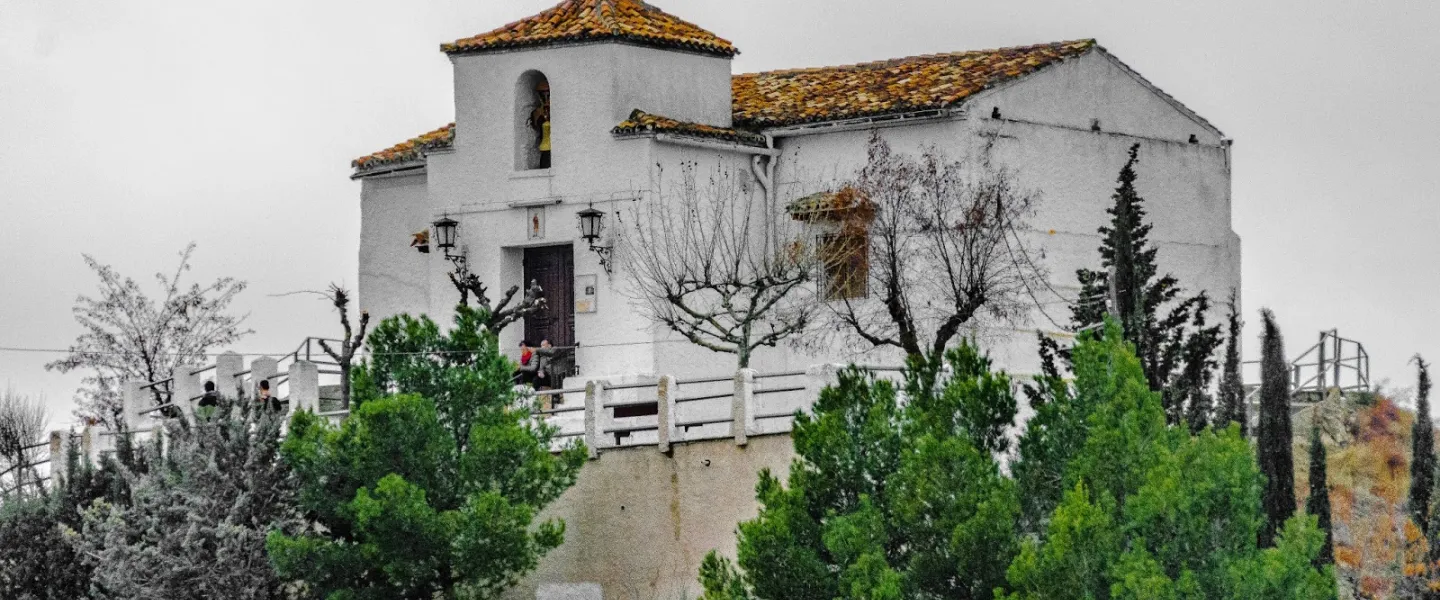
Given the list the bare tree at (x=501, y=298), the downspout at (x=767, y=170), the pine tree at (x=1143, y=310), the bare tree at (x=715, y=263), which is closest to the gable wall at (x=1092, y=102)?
the pine tree at (x=1143, y=310)

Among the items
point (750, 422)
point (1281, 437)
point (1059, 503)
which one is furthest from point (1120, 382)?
point (1281, 437)

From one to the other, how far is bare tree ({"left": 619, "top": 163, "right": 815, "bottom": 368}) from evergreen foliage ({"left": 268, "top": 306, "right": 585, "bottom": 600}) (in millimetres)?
5063

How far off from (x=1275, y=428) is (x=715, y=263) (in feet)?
24.3

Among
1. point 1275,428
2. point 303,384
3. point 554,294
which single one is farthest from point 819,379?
point 1275,428

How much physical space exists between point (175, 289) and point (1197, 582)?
2539cm

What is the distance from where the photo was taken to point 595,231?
38938mm

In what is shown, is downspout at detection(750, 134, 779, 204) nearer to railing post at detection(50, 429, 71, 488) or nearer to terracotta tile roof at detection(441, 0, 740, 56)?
terracotta tile roof at detection(441, 0, 740, 56)

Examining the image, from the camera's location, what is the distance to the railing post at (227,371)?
37.1 m

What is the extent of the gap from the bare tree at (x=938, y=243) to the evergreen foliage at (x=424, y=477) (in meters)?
6.51

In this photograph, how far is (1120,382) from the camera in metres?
29.3

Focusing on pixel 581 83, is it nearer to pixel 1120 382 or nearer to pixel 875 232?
pixel 875 232

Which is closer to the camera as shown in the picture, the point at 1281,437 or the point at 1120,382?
the point at 1120,382

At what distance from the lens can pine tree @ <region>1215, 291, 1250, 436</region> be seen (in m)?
38.6

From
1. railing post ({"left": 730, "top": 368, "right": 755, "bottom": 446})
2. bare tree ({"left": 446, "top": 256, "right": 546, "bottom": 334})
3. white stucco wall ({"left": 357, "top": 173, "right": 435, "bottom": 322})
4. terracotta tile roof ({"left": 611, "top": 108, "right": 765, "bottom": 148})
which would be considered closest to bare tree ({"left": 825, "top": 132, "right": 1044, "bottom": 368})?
terracotta tile roof ({"left": 611, "top": 108, "right": 765, "bottom": 148})
